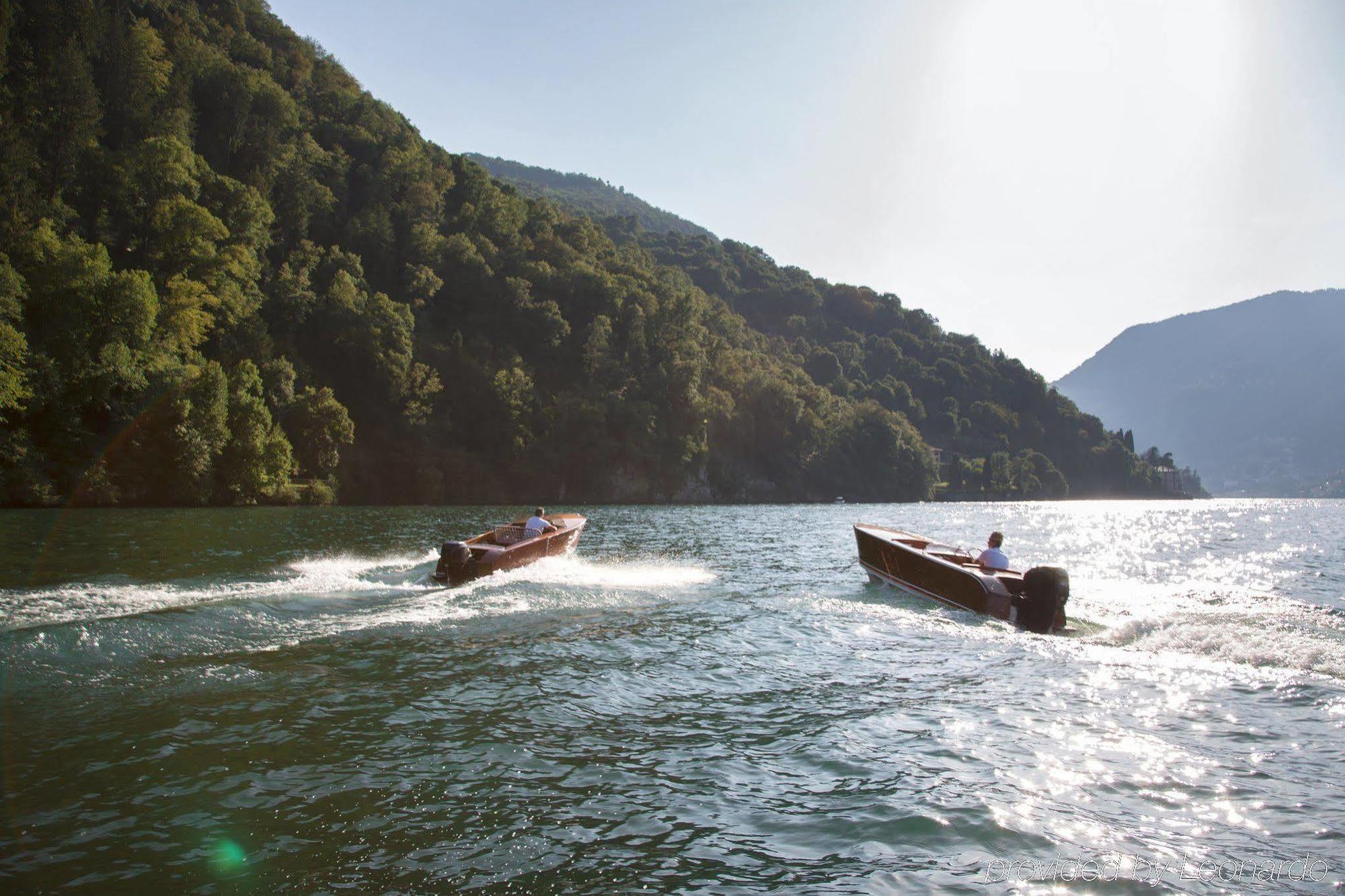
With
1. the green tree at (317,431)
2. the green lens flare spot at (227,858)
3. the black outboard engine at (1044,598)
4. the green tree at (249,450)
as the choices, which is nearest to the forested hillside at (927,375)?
the green tree at (317,431)

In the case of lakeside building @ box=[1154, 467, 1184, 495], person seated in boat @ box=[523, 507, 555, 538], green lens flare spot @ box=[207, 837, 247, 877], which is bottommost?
green lens flare spot @ box=[207, 837, 247, 877]

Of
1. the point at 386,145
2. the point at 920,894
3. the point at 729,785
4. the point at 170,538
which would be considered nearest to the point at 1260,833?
the point at 920,894

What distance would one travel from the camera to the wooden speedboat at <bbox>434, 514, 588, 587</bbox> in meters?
16.6

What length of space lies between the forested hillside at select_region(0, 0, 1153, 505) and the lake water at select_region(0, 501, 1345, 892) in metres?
30.0

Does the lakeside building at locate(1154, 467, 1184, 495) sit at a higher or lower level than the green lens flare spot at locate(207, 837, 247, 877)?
higher

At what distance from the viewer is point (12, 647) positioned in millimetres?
9336

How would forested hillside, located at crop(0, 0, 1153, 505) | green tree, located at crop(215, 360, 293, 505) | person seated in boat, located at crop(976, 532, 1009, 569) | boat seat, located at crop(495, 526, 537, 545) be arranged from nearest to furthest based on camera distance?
person seated in boat, located at crop(976, 532, 1009, 569), boat seat, located at crop(495, 526, 537, 545), forested hillside, located at crop(0, 0, 1153, 505), green tree, located at crop(215, 360, 293, 505)

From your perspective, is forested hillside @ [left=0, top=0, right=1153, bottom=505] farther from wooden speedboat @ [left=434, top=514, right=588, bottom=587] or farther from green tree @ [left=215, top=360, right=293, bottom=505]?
wooden speedboat @ [left=434, top=514, right=588, bottom=587]

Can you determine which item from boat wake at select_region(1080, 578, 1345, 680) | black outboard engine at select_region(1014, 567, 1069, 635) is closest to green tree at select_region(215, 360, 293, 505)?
black outboard engine at select_region(1014, 567, 1069, 635)

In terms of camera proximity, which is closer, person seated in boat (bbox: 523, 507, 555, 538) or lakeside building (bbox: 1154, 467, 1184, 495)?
person seated in boat (bbox: 523, 507, 555, 538)

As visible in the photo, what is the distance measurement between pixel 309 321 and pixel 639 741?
6857cm

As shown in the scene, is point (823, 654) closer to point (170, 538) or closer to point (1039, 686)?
point (1039, 686)

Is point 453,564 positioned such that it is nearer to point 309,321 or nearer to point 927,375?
point 309,321

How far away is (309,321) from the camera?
66.2 meters
